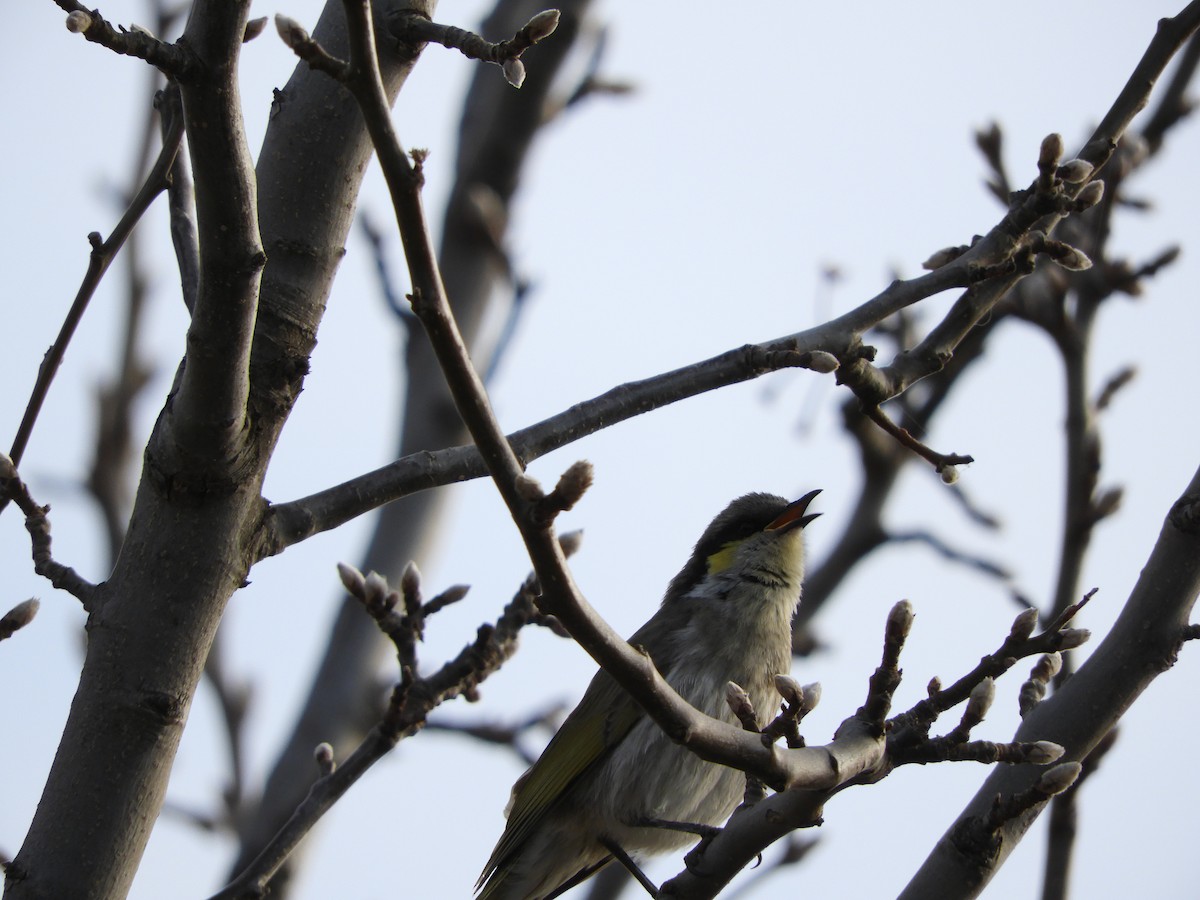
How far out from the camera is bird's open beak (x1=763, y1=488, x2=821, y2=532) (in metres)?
5.78

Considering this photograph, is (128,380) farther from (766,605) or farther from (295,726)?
(766,605)

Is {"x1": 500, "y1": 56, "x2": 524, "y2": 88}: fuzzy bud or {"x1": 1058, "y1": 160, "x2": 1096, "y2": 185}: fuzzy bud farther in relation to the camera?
{"x1": 1058, "y1": 160, "x2": 1096, "y2": 185}: fuzzy bud

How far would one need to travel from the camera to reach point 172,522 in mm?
2504

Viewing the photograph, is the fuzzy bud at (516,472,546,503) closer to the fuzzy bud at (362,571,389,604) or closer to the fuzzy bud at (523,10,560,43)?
the fuzzy bud at (523,10,560,43)

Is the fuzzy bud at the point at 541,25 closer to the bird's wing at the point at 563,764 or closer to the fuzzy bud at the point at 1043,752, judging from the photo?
the fuzzy bud at the point at 1043,752

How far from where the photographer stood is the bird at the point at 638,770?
466 centimetres

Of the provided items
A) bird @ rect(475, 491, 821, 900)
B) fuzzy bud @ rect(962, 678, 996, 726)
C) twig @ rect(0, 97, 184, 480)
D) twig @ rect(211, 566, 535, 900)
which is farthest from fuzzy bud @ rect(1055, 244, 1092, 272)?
twig @ rect(0, 97, 184, 480)

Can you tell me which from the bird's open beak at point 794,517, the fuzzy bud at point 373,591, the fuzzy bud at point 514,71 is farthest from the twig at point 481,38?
the bird's open beak at point 794,517

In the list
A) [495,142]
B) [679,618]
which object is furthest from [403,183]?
[495,142]

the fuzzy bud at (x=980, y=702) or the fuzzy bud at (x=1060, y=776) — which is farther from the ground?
the fuzzy bud at (x=980, y=702)

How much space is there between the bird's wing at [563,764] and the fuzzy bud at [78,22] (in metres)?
3.17

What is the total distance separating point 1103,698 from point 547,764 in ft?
8.17

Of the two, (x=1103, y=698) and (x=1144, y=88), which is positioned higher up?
(x=1144, y=88)

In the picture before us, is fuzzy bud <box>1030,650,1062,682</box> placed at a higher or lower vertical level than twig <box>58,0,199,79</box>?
lower
